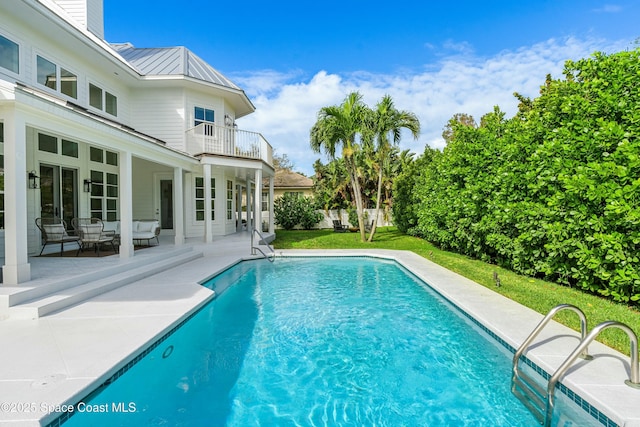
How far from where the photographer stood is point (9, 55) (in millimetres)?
8641

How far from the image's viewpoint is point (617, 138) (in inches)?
221

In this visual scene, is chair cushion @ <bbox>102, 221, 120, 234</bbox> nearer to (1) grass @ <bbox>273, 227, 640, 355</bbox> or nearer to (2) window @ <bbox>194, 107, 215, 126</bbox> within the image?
(2) window @ <bbox>194, 107, 215, 126</bbox>

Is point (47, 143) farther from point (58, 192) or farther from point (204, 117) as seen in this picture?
point (204, 117)

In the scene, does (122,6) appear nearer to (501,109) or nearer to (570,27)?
(501,109)

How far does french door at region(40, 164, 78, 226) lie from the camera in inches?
388

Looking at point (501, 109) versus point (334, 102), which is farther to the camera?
point (334, 102)

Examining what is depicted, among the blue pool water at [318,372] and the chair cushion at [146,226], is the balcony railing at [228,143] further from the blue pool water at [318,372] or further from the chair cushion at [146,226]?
the blue pool water at [318,372]

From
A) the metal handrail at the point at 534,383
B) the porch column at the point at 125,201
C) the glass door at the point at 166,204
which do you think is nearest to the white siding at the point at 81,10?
the glass door at the point at 166,204

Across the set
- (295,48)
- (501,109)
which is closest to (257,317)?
(501,109)

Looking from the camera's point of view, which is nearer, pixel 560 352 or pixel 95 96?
pixel 560 352

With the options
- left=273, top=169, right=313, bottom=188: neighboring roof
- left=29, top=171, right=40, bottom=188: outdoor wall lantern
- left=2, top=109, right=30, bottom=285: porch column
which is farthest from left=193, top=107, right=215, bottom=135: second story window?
left=273, top=169, right=313, bottom=188: neighboring roof

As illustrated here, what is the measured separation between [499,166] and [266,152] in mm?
9728

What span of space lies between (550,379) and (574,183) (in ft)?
13.2


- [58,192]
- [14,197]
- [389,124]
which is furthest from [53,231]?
[389,124]
